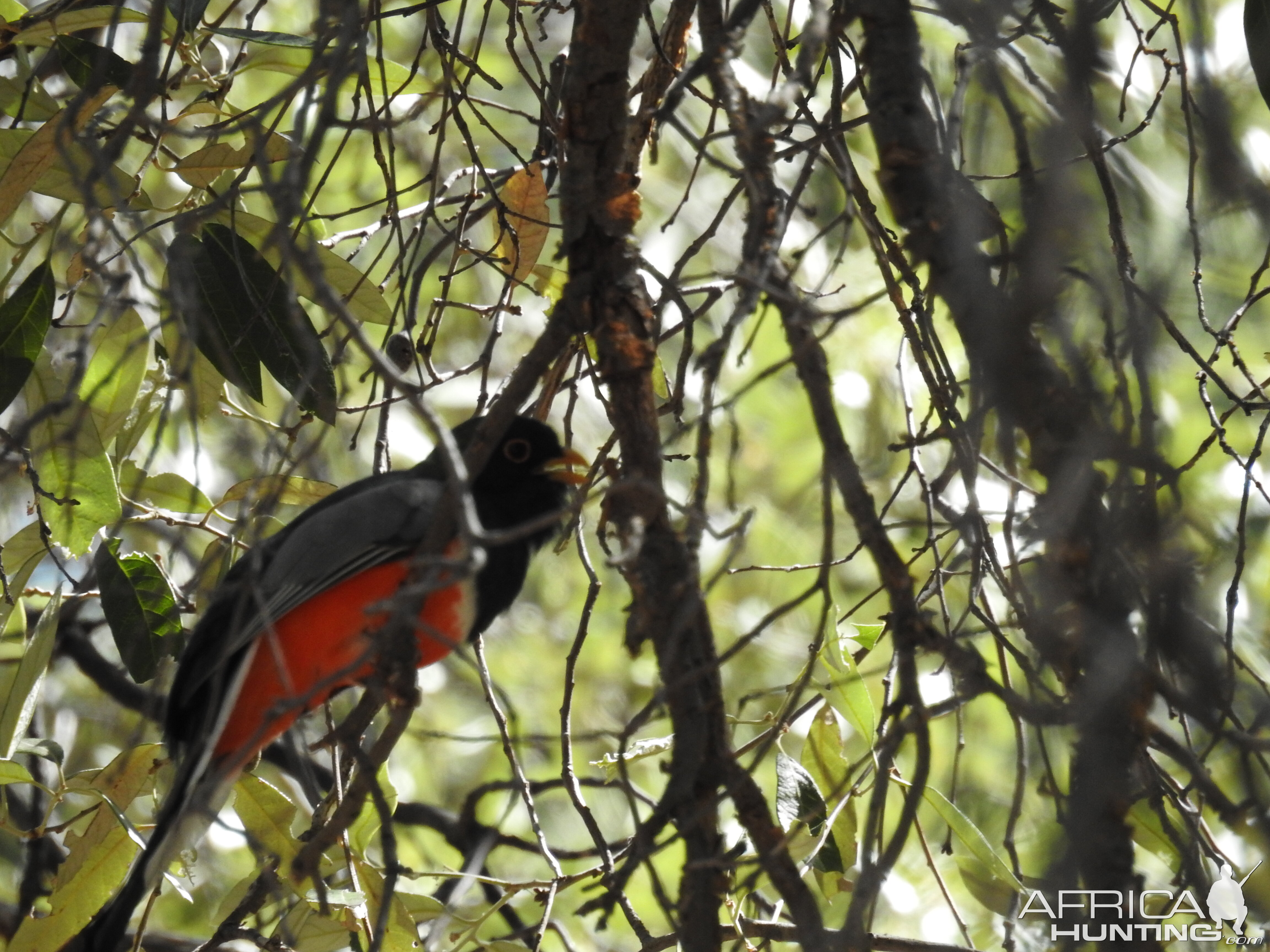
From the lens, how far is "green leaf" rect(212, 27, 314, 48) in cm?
305

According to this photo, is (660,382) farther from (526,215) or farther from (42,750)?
(42,750)

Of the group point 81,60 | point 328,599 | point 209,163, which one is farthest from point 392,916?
point 81,60

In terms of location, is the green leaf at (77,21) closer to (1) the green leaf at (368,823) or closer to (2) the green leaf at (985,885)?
(1) the green leaf at (368,823)

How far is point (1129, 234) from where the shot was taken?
247 centimetres

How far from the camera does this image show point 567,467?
4.00m

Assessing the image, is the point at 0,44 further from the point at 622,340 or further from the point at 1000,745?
the point at 1000,745

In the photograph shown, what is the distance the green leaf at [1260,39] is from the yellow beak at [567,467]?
2.07 m

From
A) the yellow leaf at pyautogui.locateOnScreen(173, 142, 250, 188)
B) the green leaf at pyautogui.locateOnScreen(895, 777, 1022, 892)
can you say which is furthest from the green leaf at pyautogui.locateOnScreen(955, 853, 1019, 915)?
the yellow leaf at pyautogui.locateOnScreen(173, 142, 250, 188)

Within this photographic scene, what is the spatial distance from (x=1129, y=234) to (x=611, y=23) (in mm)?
1078

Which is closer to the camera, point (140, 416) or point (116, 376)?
point (116, 376)

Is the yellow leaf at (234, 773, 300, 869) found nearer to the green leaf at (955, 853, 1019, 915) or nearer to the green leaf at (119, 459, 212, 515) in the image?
the green leaf at (119, 459, 212, 515)

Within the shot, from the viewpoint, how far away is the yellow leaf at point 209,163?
3.15 meters

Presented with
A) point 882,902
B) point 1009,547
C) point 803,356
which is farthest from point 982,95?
point 882,902

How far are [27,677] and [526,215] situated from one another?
5.78ft
